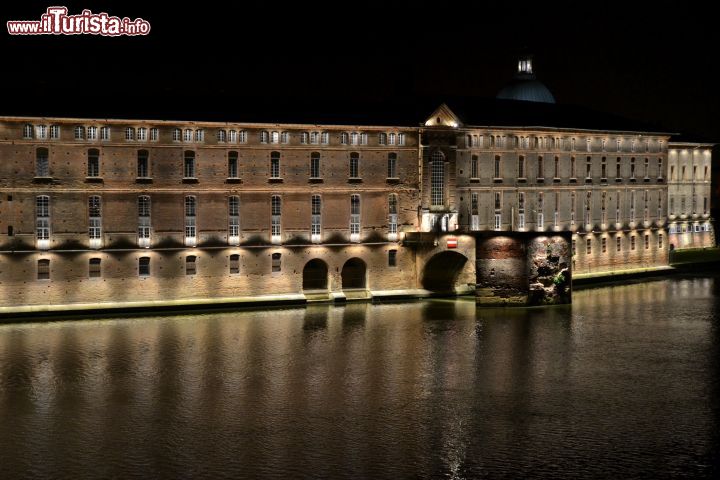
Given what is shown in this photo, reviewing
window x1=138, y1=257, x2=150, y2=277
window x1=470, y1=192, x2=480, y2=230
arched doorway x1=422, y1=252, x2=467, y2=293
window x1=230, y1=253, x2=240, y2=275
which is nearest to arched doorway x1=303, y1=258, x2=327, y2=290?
Answer: window x1=230, y1=253, x2=240, y2=275

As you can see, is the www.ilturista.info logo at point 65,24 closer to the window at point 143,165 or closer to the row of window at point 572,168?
the window at point 143,165

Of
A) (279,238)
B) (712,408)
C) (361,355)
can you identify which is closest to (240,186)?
Result: (279,238)

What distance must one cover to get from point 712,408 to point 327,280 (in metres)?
37.2

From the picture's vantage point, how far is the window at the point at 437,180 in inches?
2970

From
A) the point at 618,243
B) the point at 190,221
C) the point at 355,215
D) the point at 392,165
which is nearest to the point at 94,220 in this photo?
the point at 190,221

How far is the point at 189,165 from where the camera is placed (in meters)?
67.7

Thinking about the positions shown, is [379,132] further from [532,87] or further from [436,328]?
[532,87]

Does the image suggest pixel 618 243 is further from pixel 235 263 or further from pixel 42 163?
pixel 42 163

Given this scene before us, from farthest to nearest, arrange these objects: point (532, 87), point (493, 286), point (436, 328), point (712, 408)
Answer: point (532, 87)
point (493, 286)
point (436, 328)
point (712, 408)

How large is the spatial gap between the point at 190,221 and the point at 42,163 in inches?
401

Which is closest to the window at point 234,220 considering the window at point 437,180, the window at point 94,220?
the window at point 94,220

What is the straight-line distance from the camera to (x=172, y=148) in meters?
66.9

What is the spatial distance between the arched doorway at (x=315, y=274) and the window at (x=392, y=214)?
18.7ft

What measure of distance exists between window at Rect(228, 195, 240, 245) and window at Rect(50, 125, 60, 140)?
1207 centimetres
